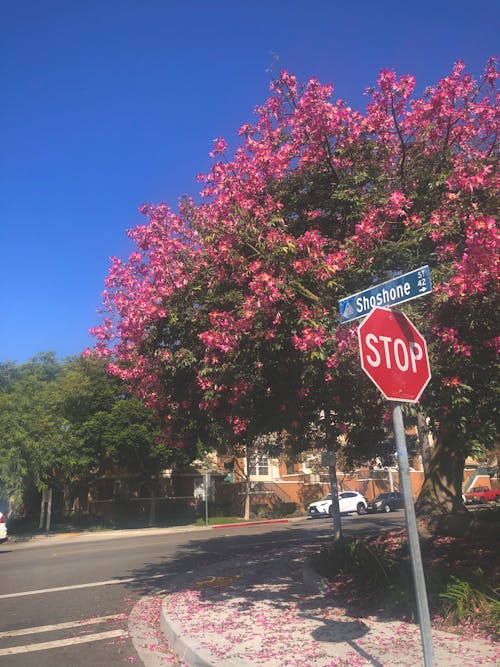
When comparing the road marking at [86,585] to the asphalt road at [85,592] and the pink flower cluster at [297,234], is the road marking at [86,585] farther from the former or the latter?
the pink flower cluster at [297,234]

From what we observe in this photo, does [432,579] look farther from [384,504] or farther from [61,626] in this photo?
[384,504]

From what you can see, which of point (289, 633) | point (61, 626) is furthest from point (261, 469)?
point (289, 633)

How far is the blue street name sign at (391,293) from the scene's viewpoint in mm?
4383

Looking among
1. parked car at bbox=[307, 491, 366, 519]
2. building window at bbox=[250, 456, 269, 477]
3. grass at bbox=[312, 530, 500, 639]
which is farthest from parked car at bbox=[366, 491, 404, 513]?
grass at bbox=[312, 530, 500, 639]

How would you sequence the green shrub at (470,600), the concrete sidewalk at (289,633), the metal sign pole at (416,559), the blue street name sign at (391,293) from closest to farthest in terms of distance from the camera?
the metal sign pole at (416,559) → the blue street name sign at (391,293) → the concrete sidewalk at (289,633) → the green shrub at (470,600)

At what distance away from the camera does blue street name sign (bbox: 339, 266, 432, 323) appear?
4.38 meters

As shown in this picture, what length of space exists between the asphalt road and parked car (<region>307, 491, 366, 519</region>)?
13.9 m

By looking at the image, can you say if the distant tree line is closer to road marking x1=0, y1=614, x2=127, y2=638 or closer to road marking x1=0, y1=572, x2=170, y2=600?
road marking x1=0, y1=572, x2=170, y2=600

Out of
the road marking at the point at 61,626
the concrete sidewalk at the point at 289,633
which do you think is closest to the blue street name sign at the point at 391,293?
the concrete sidewalk at the point at 289,633

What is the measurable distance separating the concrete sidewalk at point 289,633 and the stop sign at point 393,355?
264 cm

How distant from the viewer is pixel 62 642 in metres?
6.88

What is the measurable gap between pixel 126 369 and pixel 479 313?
506cm

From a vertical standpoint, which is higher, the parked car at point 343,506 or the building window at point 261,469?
the building window at point 261,469

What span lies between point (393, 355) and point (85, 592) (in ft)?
28.9
